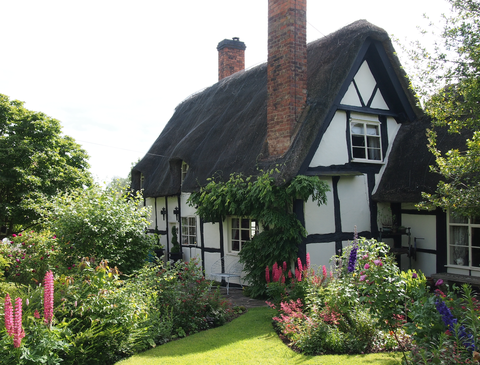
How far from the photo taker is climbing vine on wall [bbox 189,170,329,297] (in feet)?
29.1

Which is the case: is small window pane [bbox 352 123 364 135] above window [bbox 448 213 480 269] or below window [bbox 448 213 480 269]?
above

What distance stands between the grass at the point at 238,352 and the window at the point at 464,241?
188 inches

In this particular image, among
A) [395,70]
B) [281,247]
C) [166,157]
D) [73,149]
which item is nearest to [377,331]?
[281,247]

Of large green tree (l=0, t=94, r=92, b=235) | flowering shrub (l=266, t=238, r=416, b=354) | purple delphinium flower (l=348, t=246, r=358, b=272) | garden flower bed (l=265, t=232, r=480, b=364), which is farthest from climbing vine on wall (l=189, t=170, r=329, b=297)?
large green tree (l=0, t=94, r=92, b=235)

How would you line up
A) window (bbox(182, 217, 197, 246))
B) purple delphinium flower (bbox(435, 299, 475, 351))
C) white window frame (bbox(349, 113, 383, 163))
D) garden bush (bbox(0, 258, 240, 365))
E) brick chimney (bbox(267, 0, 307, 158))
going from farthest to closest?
window (bbox(182, 217, 197, 246)) < white window frame (bbox(349, 113, 383, 163)) < brick chimney (bbox(267, 0, 307, 158)) < garden bush (bbox(0, 258, 240, 365)) < purple delphinium flower (bbox(435, 299, 475, 351))

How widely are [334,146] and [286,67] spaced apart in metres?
2.34

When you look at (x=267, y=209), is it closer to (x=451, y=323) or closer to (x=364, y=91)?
(x=364, y=91)

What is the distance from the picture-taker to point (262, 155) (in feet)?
33.1

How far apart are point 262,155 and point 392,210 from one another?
13.2ft

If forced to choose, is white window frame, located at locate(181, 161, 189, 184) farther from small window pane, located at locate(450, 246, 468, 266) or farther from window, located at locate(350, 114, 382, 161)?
small window pane, located at locate(450, 246, 468, 266)

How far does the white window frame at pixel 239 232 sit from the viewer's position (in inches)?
425

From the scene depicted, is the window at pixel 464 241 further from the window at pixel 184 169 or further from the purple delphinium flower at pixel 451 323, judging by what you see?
A: the window at pixel 184 169

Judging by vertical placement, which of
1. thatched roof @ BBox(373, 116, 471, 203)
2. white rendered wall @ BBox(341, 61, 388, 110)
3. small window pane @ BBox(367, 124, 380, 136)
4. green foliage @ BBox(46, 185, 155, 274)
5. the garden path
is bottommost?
the garden path

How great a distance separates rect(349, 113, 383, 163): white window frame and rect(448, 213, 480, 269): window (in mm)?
2613
